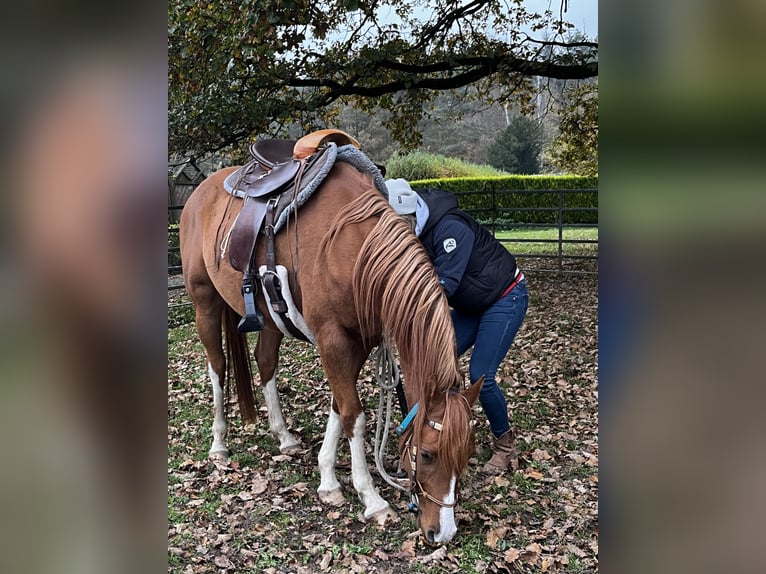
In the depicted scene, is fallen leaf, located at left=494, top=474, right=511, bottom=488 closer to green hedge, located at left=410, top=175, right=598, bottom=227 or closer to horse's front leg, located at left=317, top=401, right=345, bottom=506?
horse's front leg, located at left=317, top=401, right=345, bottom=506

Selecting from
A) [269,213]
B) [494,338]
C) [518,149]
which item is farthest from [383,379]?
[518,149]

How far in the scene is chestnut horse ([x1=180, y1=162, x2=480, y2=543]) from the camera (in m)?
2.51

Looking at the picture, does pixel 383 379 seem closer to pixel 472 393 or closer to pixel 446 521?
pixel 472 393

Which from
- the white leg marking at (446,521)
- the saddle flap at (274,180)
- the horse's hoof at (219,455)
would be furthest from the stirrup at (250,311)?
the white leg marking at (446,521)

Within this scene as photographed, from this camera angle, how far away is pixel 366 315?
2820 millimetres

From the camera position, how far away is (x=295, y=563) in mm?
2795

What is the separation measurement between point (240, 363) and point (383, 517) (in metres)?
1.64

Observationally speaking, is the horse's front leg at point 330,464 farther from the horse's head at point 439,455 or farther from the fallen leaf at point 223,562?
the horse's head at point 439,455

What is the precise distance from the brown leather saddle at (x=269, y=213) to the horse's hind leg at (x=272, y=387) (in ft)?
2.37

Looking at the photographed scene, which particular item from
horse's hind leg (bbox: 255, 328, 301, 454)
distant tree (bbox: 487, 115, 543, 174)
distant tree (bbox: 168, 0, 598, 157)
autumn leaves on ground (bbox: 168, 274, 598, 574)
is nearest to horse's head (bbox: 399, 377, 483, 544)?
autumn leaves on ground (bbox: 168, 274, 598, 574)

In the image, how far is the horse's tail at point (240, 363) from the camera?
410cm

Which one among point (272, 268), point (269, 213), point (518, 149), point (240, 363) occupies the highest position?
point (518, 149)
